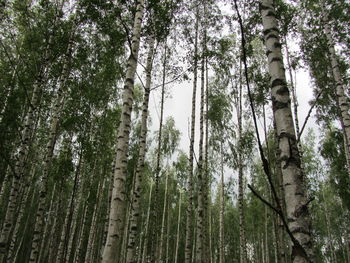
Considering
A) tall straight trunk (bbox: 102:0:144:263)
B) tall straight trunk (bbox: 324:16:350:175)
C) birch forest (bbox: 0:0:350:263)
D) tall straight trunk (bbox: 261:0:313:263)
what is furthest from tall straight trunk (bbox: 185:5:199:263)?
tall straight trunk (bbox: 261:0:313:263)

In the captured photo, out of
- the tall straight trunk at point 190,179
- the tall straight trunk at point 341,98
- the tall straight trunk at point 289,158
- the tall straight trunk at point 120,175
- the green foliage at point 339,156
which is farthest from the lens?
the green foliage at point 339,156

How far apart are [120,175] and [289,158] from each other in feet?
12.2

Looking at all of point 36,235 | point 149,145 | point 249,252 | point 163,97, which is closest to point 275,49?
point 36,235

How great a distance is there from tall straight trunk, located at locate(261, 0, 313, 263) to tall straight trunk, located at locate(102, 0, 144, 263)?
3252 mm

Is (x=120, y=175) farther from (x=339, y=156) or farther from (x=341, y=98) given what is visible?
(x=339, y=156)

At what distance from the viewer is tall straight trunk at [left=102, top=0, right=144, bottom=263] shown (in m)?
4.14

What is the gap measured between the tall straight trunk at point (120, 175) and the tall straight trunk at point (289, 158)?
325cm

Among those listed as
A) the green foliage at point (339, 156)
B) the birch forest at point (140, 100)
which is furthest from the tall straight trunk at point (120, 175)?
the green foliage at point (339, 156)

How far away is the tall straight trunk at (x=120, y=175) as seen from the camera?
4.14m

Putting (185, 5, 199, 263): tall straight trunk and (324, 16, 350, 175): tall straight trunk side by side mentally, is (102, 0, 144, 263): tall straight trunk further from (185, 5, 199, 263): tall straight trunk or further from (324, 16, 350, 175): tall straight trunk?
(324, 16, 350, 175): tall straight trunk

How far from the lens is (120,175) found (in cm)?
470

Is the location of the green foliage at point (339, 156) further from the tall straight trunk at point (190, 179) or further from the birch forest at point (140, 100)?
the tall straight trunk at point (190, 179)

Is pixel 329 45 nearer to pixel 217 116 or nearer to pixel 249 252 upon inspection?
pixel 217 116

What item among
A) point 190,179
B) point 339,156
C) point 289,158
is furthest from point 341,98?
point 339,156
